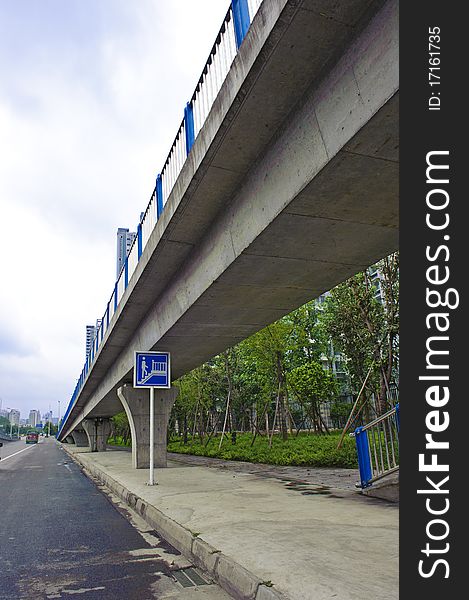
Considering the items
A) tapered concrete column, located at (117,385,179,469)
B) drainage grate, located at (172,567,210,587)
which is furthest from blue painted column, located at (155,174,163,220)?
tapered concrete column, located at (117,385,179,469)

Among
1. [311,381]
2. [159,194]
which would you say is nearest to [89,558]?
[159,194]

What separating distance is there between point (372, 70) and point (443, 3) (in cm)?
117

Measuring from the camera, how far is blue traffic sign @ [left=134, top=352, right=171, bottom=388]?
11.4 metres

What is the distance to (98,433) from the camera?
34.7 m

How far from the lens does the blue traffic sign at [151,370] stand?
11359 mm

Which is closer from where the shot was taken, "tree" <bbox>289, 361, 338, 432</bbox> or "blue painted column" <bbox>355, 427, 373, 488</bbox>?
"blue painted column" <bbox>355, 427, 373, 488</bbox>

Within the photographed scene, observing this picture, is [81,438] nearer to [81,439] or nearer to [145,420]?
[81,439]

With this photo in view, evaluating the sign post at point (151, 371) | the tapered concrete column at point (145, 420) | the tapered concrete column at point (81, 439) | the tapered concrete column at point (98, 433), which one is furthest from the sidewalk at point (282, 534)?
the tapered concrete column at point (81, 439)

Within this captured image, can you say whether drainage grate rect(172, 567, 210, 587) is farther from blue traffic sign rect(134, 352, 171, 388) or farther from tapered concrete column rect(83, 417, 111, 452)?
tapered concrete column rect(83, 417, 111, 452)

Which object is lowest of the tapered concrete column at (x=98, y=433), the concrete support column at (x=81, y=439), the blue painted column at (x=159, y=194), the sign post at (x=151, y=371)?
the concrete support column at (x=81, y=439)

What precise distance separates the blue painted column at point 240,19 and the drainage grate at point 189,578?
19.0 ft

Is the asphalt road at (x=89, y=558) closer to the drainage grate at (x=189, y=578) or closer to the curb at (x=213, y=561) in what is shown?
the drainage grate at (x=189, y=578)

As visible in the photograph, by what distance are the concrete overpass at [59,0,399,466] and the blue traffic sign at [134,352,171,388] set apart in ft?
4.35

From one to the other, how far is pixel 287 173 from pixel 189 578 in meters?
4.50
